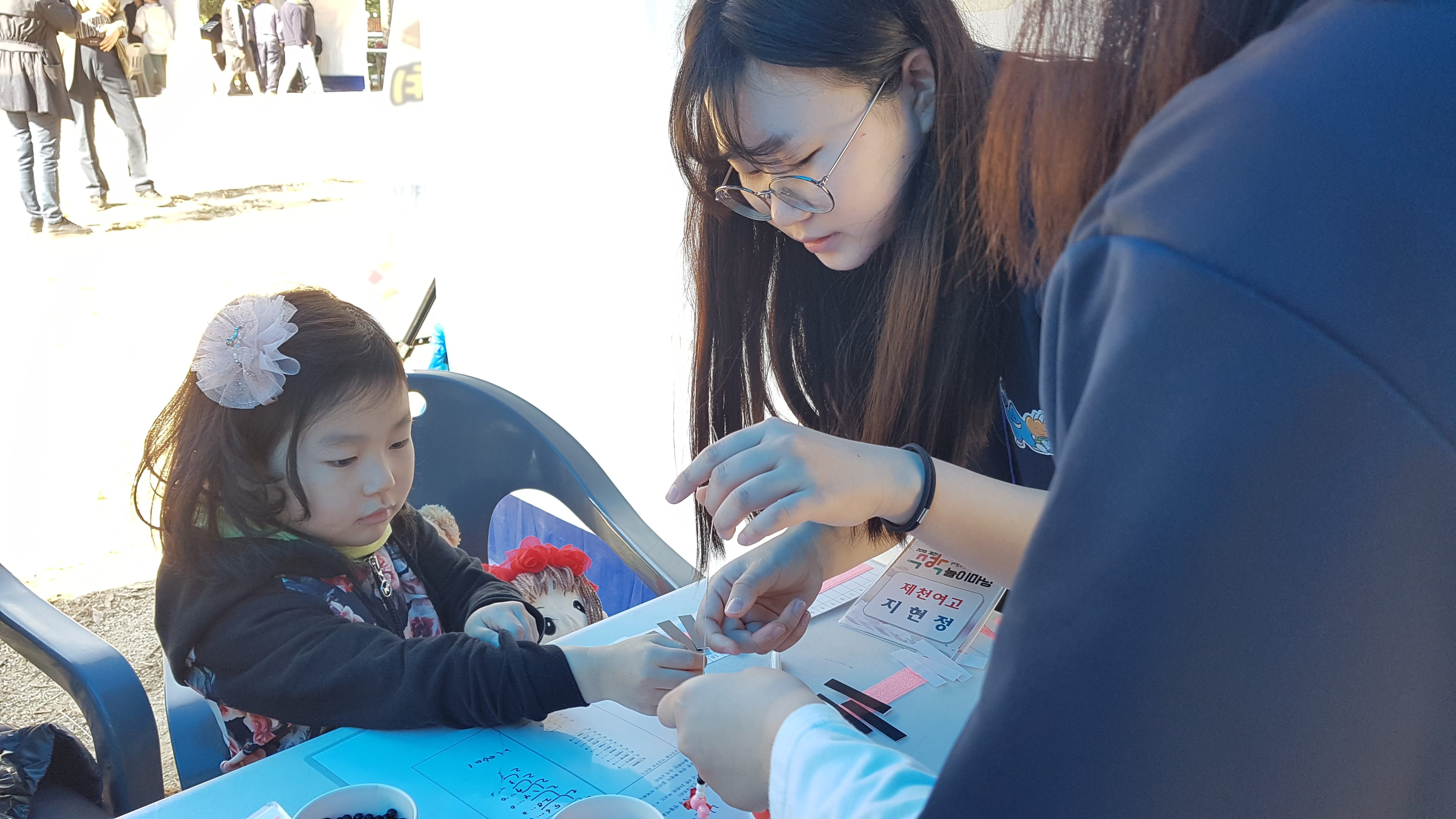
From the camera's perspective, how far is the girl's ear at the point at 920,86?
116 cm

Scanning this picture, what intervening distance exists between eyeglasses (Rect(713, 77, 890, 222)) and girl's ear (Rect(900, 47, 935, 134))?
0.03 metres

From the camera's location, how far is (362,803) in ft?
2.54

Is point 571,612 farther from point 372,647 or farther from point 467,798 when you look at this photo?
point 467,798

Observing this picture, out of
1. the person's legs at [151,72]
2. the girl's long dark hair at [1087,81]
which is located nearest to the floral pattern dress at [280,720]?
the girl's long dark hair at [1087,81]

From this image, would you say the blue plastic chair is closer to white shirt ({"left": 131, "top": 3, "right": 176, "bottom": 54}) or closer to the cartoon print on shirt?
the cartoon print on shirt

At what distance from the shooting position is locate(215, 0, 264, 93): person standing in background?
7.27 metres

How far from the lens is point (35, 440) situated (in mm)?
3529

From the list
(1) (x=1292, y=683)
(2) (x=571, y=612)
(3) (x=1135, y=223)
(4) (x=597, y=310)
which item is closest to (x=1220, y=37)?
(3) (x=1135, y=223)

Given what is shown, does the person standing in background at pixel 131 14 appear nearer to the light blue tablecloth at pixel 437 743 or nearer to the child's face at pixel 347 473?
the child's face at pixel 347 473

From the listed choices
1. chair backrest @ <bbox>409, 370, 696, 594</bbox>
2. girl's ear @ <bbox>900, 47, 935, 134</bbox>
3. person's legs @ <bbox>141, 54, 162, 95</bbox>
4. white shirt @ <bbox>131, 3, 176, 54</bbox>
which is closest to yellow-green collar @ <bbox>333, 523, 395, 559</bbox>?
chair backrest @ <bbox>409, 370, 696, 594</bbox>

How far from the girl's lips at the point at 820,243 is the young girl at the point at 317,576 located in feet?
1.75

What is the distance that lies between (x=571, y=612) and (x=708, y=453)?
93 centimetres

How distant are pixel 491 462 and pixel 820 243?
3.26 feet

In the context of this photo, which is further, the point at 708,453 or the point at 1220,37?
the point at 708,453
